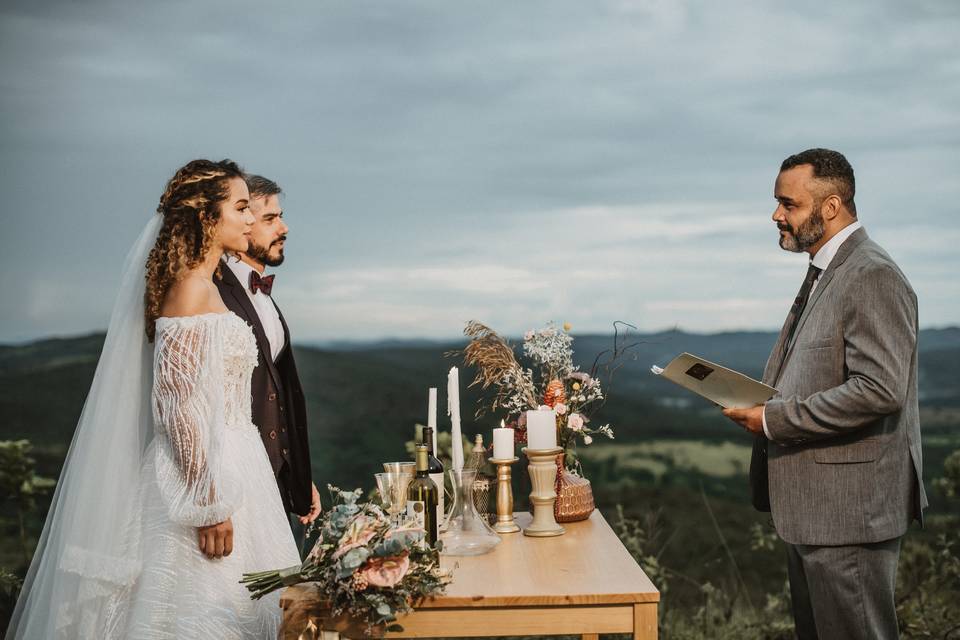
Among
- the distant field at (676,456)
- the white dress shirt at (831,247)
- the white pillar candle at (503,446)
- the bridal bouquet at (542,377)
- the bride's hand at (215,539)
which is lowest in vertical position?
the distant field at (676,456)

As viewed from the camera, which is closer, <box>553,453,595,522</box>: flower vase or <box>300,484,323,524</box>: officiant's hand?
<box>553,453,595,522</box>: flower vase

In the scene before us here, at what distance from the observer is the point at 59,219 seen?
5082 millimetres

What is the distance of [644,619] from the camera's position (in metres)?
2.08

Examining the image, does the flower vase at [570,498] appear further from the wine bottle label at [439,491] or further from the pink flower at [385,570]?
the pink flower at [385,570]

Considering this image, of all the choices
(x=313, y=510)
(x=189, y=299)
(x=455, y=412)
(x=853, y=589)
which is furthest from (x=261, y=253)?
(x=853, y=589)

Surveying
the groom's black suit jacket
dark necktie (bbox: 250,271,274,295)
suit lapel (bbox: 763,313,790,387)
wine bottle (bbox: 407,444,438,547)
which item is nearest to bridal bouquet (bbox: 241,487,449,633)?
wine bottle (bbox: 407,444,438,547)

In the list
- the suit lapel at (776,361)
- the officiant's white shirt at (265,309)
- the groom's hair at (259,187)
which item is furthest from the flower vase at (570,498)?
the groom's hair at (259,187)

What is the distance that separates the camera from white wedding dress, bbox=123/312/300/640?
91.4 inches

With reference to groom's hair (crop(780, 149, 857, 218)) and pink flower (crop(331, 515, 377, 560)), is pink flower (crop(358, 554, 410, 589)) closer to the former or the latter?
pink flower (crop(331, 515, 377, 560))

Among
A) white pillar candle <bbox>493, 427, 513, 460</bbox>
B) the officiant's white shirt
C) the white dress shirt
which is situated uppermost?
the white dress shirt

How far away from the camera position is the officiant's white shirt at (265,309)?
11.1ft

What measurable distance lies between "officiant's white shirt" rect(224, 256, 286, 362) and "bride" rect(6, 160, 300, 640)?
743 mm

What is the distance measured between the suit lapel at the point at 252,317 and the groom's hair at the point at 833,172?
178 centimetres

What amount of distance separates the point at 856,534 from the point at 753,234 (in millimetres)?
3747
